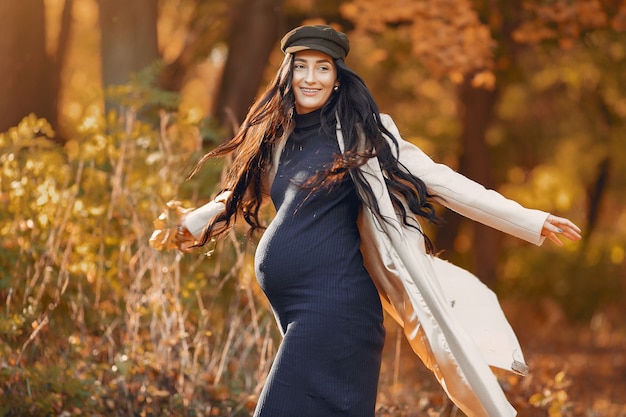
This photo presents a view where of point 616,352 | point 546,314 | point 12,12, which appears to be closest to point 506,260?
point 546,314

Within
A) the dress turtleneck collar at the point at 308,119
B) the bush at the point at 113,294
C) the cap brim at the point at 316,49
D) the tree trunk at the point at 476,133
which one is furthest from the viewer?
the tree trunk at the point at 476,133

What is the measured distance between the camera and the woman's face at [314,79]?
399cm

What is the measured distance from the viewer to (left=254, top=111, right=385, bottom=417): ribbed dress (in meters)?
3.70

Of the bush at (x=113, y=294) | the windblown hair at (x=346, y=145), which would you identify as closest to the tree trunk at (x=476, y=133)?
the bush at (x=113, y=294)

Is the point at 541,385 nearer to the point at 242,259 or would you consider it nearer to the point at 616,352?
the point at 242,259

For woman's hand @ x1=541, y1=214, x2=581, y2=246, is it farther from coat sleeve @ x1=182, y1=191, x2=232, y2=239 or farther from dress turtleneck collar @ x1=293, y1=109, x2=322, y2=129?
coat sleeve @ x1=182, y1=191, x2=232, y2=239

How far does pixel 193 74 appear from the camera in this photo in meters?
17.8

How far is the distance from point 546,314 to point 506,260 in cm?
191

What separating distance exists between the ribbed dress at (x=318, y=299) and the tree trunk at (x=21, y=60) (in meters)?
5.71

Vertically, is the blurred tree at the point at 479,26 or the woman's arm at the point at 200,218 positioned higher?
the woman's arm at the point at 200,218

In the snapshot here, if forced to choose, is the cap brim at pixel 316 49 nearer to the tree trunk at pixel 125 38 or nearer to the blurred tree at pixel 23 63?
the tree trunk at pixel 125 38

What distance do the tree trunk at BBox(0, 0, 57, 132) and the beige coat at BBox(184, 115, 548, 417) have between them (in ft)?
19.2

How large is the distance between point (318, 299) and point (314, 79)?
87 centimetres

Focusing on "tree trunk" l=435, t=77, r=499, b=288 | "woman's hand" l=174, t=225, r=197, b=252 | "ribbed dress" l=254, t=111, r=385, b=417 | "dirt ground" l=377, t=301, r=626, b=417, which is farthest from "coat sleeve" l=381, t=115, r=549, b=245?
"tree trunk" l=435, t=77, r=499, b=288
